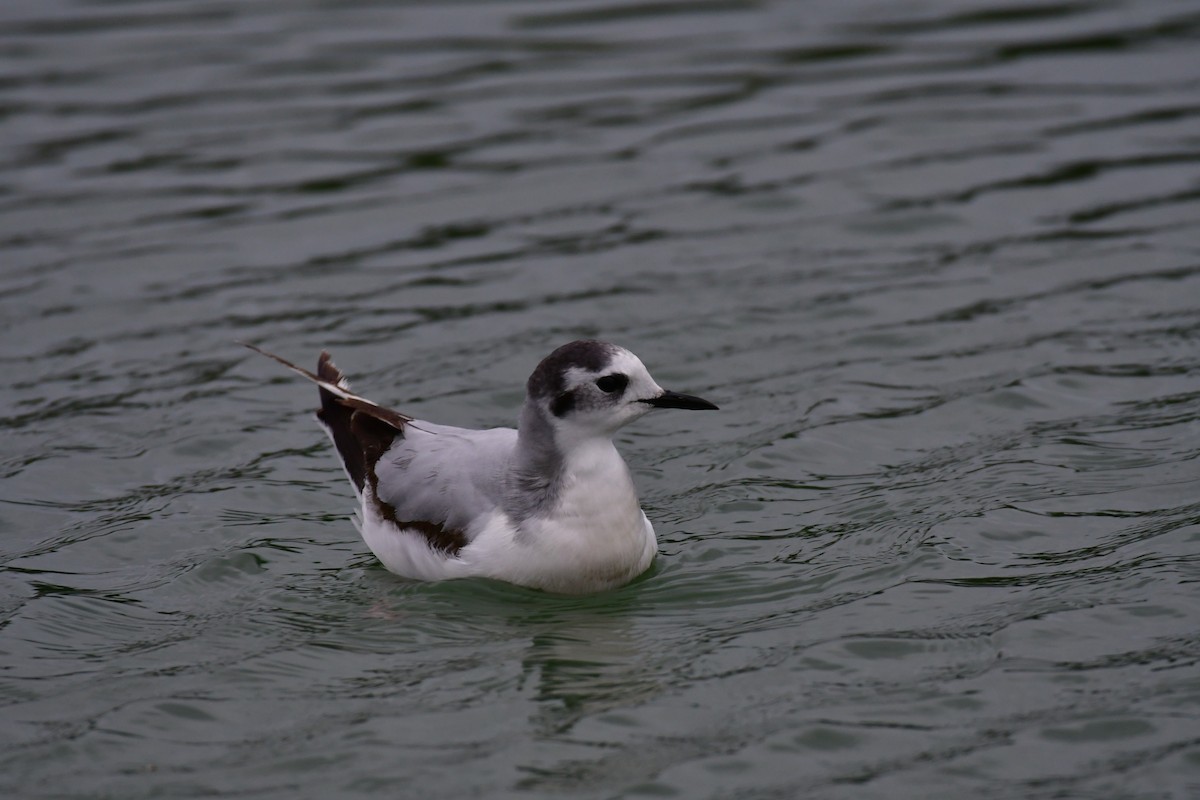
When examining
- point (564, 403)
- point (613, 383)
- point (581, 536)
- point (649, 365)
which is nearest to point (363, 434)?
point (564, 403)

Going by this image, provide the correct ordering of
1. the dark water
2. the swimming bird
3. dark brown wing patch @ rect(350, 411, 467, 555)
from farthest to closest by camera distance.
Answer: dark brown wing patch @ rect(350, 411, 467, 555) < the swimming bird < the dark water

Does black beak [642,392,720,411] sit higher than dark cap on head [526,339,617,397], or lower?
lower

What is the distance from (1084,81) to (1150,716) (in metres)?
11.4

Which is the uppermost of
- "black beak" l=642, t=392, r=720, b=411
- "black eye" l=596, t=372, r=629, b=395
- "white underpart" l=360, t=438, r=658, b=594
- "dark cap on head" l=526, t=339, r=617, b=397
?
"dark cap on head" l=526, t=339, r=617, b=397

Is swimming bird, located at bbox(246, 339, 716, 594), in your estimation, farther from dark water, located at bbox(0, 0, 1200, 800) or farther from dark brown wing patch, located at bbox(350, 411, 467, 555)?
dark water, located at bbox(0, 0, 1200, 800)

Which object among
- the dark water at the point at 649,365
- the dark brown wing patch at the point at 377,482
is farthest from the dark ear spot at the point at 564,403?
the dark water at the point at 649,365

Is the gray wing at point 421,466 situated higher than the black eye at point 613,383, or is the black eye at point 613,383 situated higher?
the black eye at point 613,383

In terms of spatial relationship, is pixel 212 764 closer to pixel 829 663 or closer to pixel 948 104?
pixel 829 663

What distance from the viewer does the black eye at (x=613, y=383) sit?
335 inches

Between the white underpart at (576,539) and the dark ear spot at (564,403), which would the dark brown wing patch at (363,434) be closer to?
the white underpart at (576,539)

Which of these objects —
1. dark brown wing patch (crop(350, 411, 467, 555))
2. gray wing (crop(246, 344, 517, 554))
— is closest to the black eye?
gray wing (crop(246, 344, 517, 554))

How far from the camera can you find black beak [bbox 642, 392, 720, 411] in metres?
8.44

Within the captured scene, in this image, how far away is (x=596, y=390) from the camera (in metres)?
8.52

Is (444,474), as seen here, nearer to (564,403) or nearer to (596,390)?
(564,403)
